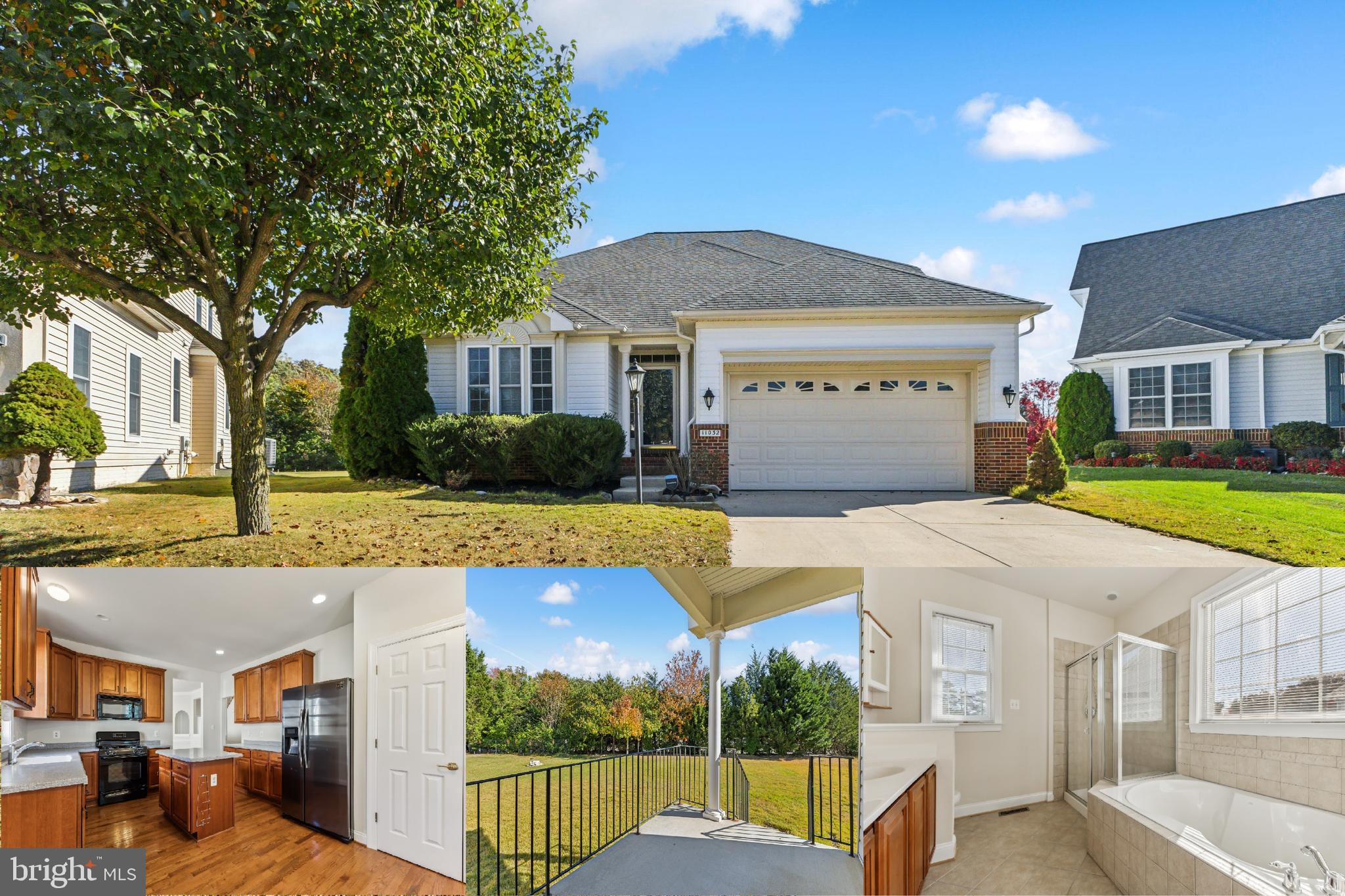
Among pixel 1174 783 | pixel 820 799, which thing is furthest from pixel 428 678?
pixel 1174 783

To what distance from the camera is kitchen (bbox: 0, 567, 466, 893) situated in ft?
9.53

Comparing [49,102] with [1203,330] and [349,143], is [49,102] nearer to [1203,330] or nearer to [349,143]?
[349,143]

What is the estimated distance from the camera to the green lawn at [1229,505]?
527 centimetres

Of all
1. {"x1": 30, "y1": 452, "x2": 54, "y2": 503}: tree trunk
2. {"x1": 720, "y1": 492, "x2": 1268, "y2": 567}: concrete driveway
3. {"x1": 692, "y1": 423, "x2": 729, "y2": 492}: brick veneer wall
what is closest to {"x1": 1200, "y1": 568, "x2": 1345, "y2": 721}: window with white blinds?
{"x1": 720, "y1": 492, "x2": 1268, "y2": 567}: concrete driveway

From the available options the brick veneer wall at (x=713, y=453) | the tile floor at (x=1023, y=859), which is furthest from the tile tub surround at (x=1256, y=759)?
the brick veneer wall at (x=713, y=453)

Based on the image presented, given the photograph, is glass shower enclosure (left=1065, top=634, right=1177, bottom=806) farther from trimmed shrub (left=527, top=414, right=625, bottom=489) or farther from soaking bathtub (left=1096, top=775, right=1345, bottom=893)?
trimmed shrub (left=527, top=414, right=625, bottom=489)

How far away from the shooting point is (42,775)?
2928 mm

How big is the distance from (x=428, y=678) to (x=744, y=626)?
5.01 ft

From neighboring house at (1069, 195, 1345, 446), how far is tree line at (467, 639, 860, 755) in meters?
7.55

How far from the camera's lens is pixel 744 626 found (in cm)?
281

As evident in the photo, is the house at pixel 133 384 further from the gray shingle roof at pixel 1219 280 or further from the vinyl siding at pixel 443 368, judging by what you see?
the gray shingle roof at pixel 1219 280

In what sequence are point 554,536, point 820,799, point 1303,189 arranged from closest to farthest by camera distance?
1. point 820,799
2. point 554,536
3. point 1303,189

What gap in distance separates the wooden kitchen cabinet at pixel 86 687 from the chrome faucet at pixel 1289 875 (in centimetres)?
503

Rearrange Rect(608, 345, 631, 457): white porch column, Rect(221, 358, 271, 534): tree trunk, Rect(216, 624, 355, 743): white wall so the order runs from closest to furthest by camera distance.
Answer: Rect(216, 624, 355, 743): white wall < Rect(221, 358, 271, 534): tree trunk < Rect(608, 345, 631, 457): white porch column
